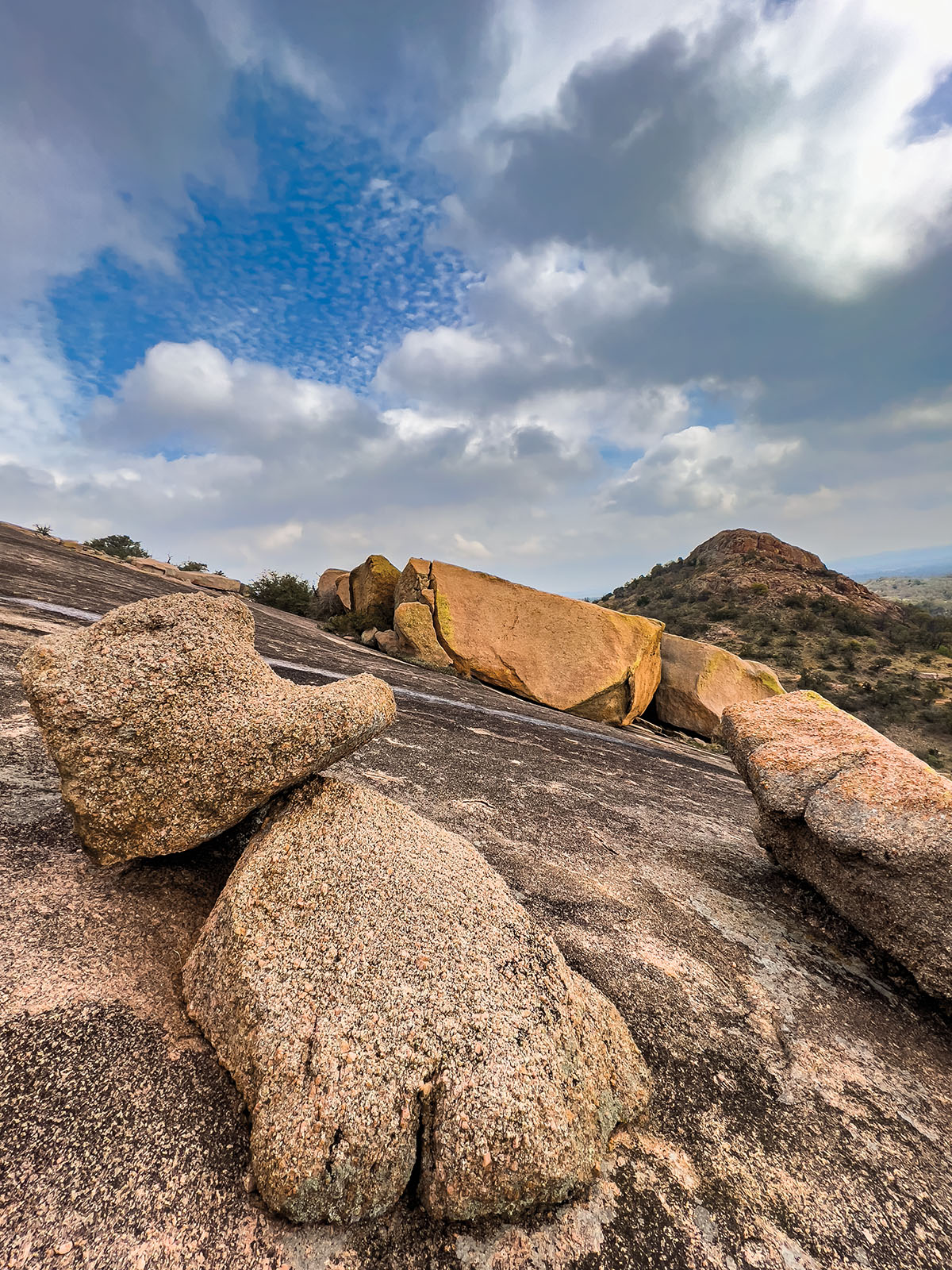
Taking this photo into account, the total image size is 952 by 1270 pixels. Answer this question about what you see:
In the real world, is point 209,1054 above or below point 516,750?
below

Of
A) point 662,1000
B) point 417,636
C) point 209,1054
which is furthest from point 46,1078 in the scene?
point 417,636

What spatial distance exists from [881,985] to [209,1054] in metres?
3.11

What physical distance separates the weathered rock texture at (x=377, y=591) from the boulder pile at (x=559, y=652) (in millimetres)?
679

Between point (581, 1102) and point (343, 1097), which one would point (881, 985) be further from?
point (343, 1097)

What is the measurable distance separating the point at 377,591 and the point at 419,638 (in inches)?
126

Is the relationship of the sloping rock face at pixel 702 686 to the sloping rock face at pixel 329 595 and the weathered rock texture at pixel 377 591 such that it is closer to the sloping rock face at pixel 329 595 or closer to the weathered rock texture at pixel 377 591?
the weathered rock texture at pixel 377 591

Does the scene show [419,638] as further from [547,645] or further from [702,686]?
[702,686]

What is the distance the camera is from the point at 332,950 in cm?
178

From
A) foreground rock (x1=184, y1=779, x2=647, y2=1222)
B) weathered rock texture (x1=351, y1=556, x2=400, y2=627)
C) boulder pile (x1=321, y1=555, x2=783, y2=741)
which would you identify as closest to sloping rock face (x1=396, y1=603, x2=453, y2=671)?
boulder pile (x1=321, y1=555, x2=783, y2=741)

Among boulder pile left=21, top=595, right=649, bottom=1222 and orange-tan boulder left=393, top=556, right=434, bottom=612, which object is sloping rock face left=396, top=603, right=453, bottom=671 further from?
boulder pile left=21, top=595, right=649, bottom=1222

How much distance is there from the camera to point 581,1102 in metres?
1.65

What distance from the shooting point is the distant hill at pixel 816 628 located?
831 inches

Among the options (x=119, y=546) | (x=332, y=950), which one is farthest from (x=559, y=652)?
(x=119, y=546)

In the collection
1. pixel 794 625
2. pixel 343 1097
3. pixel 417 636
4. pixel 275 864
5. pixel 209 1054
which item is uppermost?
pixel 794 625
